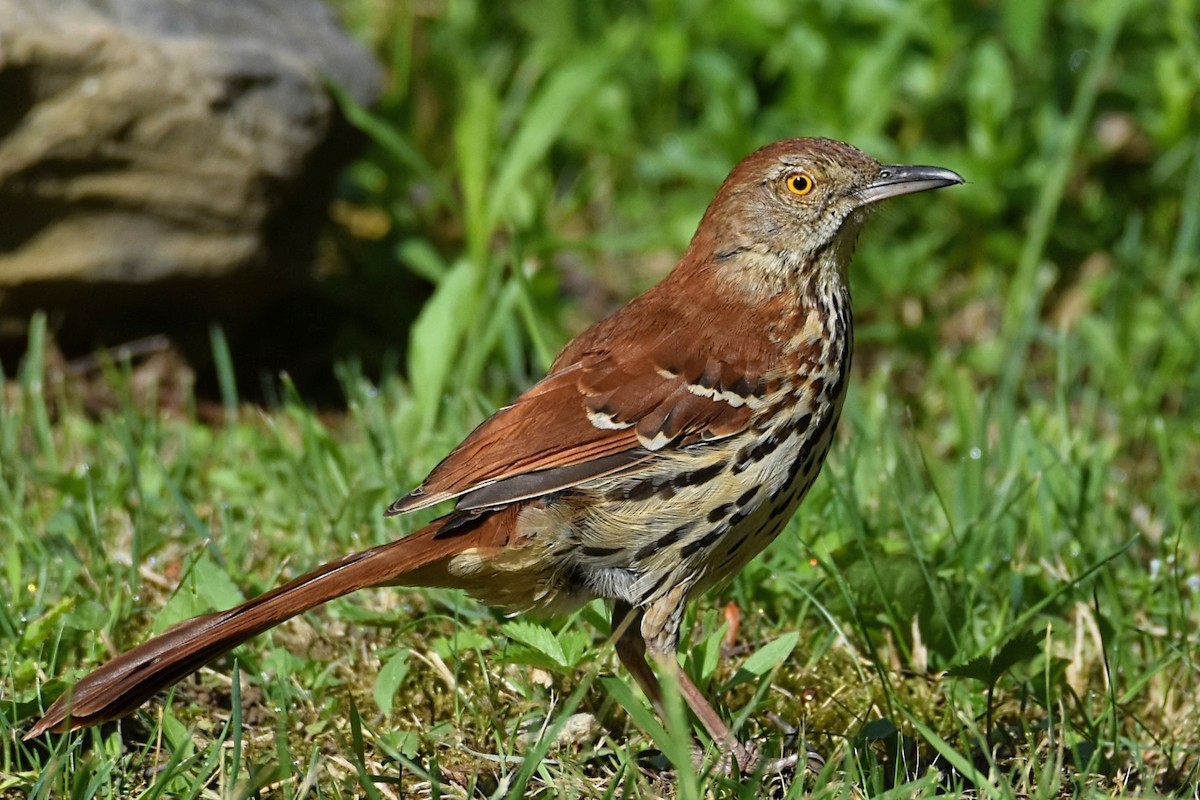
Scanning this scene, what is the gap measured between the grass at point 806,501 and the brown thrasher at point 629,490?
0.46 feet

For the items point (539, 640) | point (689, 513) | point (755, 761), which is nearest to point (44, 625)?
point (539, 640)

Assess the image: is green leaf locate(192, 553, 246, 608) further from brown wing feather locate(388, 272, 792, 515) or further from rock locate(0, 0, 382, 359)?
rock locate(0, 0, 382, 359)

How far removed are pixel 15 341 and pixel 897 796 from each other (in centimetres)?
331

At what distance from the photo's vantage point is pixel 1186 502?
4.56 meters

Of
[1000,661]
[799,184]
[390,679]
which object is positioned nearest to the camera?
[1000,661]

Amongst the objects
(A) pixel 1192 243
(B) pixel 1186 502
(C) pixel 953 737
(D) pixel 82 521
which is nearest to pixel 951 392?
(B) pixel 1186 502

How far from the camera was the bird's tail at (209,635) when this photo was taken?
2986 mm

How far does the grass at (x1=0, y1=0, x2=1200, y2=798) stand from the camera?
328cm

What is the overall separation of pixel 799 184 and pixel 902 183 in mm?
237

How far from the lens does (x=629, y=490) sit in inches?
130

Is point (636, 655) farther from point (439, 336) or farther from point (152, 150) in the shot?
point (152, 150)

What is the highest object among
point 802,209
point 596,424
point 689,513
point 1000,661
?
point 802,209

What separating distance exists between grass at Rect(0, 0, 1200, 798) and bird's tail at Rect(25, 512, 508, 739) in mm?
116

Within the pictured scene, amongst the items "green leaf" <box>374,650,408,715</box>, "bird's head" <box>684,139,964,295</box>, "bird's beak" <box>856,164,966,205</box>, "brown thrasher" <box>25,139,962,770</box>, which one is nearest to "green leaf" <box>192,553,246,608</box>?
"green leaf" <box>374,650,408,715</box>
